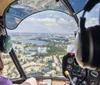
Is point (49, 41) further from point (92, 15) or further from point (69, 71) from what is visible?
point (69, 71)

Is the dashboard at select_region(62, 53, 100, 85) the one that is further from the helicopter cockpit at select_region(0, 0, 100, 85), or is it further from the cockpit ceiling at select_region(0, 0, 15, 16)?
the cockpit ceiling at select_region(0, 0, 15, 16)

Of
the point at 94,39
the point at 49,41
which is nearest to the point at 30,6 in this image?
the point at 49,41

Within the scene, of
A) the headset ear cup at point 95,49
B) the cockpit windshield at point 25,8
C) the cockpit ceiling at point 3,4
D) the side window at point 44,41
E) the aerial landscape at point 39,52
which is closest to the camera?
the headset ear cup at point 95,49

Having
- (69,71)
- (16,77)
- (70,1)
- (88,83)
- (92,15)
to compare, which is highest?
(70,1)

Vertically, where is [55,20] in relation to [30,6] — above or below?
below

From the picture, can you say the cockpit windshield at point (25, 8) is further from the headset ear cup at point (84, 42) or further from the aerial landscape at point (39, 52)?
the headset ear cup at point (84, 42)

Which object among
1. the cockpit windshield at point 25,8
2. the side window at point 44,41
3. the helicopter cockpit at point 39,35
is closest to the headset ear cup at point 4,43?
the helicopter cockpit at point 39,35

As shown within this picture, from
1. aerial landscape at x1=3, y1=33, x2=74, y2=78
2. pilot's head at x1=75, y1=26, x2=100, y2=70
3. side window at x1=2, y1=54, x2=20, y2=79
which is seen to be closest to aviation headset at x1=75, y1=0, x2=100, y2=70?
pilot's head at x1=75, y1=26, x2=100, y2=70
